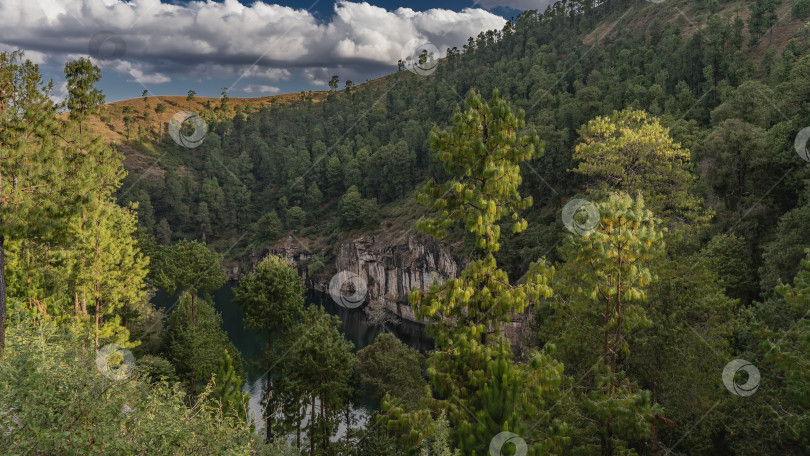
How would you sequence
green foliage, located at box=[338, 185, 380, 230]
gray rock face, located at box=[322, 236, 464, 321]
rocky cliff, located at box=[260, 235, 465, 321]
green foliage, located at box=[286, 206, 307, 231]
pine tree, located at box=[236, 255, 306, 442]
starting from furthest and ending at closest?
green foliage, located at box=[286, 206, 307, 231] < green foliage, located at box=[338, 185, 380, 230] < rocky cliff, located at box=[260, 235, 465, 321] < gray rock face, located at box=[322, 236, 464, 321] < pine tree, located at box=[236, 255, 306, 442]

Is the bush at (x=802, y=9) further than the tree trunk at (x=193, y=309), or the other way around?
the bush at (x=802, y=9)

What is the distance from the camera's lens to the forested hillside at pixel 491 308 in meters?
9.24

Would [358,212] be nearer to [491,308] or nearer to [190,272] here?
[190,272]

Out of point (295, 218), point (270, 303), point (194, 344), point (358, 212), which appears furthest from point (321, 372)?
point (295, 218)

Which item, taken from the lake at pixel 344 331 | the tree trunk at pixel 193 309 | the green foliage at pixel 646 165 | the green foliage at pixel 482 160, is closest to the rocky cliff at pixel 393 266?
the lake at pixel 344 331

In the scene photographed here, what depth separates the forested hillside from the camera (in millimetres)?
9242

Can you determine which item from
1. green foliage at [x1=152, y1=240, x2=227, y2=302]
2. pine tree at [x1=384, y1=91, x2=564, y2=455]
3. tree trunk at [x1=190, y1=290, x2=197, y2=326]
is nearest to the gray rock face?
green foliage at [x1=152, y1=240, x2=227, y2=302]

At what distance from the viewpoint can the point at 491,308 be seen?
10.2 metres

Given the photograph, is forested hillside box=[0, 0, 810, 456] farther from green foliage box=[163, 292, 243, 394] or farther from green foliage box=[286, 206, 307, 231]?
green foliage box=[286, 206, 307, 231]

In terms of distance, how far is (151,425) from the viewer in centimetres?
787

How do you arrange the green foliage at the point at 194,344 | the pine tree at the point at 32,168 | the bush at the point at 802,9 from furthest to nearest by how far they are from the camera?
the bush at the point at 802,9 → the green foliage at the point at 194,344 → the pine tree at the point at 32,168

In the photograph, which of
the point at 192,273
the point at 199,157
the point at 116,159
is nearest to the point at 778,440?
the point at 116,159

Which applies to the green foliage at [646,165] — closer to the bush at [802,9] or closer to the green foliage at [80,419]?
the green foliage at [80,419]

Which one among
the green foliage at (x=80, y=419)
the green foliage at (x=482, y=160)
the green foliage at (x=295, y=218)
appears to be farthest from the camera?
the green foliage at (x=295, y=218)
